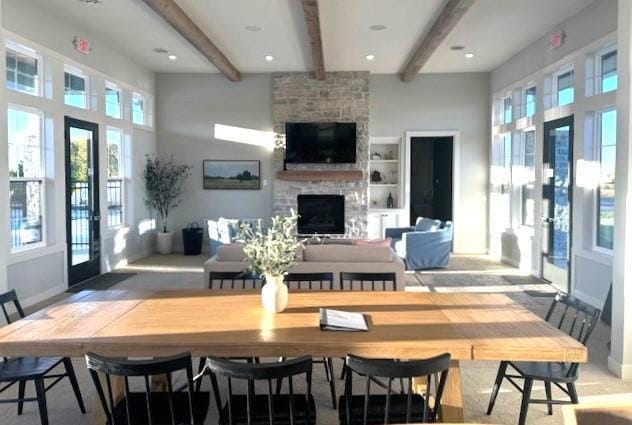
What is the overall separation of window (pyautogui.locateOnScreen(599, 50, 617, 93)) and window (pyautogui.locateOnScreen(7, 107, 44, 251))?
6.75 metres

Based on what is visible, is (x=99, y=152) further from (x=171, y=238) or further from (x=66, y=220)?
(x=171, y=238)

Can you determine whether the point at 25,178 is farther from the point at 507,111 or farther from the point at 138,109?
the point at 507,111

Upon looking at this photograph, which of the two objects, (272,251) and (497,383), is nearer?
(272,251)

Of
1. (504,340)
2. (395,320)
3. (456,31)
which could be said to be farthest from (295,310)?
(456,31)

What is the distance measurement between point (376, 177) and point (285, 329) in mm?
8549

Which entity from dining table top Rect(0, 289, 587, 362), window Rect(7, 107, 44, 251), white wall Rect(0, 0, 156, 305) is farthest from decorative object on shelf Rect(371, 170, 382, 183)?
dining table top Rect(0, 289, 587, 362)

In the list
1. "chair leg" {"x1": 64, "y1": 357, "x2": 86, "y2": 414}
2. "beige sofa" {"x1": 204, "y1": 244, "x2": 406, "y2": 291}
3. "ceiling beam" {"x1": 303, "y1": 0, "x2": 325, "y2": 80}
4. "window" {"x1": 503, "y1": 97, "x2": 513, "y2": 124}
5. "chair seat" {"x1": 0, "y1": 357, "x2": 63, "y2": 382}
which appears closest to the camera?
"chair seat" {"x1": 0, "y1": 357, "x2": 63, "y2": 382}

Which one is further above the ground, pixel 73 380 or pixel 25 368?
pixel 25 368

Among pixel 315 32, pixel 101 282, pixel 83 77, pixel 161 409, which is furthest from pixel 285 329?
pixel 83 77

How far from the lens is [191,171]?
10625 millimetres

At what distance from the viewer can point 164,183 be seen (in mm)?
10164

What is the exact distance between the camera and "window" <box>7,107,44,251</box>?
19.8 feet

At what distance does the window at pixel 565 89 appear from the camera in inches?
275

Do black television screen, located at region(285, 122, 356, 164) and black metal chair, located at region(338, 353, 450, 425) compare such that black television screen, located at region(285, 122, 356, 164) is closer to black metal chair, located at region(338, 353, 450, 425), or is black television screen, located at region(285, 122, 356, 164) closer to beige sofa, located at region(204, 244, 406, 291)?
beige sofa, located at region(204, 244, 406, 291)
